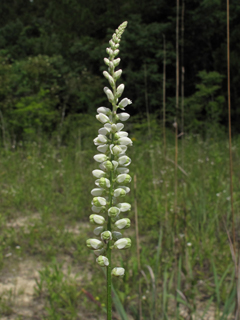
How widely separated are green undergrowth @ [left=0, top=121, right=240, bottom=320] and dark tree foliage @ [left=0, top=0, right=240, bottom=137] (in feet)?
14.0

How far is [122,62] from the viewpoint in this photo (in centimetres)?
1448

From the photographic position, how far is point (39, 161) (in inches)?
229

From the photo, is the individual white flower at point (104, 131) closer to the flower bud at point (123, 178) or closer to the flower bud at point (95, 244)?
the flower bud at point (123, 178)

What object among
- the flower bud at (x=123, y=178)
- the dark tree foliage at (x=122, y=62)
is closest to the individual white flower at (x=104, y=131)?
the flower bud at (x=123, y=178)

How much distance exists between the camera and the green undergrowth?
2266mm

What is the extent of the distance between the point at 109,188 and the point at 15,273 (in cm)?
256

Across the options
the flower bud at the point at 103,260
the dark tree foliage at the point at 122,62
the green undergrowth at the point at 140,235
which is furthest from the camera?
the dark tree foliage at the point at 122,62

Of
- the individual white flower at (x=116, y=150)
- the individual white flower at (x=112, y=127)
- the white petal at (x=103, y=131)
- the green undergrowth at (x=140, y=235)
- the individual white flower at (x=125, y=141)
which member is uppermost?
the individual white flower at (x=112, y=127)

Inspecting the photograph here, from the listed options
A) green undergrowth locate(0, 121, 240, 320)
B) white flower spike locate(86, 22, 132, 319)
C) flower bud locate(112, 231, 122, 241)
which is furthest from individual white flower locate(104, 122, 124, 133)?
green undergrowth locate(0, 121, 240, 320)

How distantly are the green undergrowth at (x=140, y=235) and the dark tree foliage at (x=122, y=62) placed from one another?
168 inches

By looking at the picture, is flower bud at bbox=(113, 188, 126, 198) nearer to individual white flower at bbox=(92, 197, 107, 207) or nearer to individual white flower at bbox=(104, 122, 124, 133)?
individual white flower at bbox=(92, 197, 107, 207)

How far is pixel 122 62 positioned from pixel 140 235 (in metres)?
12.3

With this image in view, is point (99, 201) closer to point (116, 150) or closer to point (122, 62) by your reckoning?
point (116, 150)

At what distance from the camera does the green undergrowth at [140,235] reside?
2.27 meters
